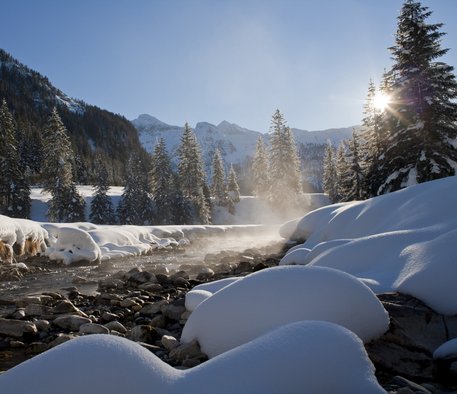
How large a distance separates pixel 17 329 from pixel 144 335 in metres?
2.36

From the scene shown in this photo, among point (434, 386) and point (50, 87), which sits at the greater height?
point (50, 87)

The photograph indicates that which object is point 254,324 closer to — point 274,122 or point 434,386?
point 434,386

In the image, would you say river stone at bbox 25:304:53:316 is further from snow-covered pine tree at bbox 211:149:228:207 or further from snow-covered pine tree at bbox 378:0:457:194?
snow-covered pine tree at bbox 211:149:228:207

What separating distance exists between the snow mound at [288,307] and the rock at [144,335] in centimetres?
163

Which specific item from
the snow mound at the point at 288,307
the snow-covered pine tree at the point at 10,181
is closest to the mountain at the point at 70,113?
the snow-covered pine tree at the point at 10,181

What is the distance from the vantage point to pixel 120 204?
49.7 metres

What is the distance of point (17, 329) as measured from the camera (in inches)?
233

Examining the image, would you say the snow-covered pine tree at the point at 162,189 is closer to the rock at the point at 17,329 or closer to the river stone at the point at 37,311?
the river stone at the point at 37,311

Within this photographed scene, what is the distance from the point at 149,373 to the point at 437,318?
10.7 feet

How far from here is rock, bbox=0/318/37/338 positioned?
585 cm

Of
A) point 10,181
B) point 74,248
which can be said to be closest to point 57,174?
point 10,181

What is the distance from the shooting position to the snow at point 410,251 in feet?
13.8

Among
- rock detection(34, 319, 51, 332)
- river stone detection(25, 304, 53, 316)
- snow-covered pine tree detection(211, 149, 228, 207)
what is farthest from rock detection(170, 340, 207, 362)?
snow-covered pine tree detection(211, 149, 228, 207)

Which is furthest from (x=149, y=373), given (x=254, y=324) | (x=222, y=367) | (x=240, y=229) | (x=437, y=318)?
(x=240, y=229)
